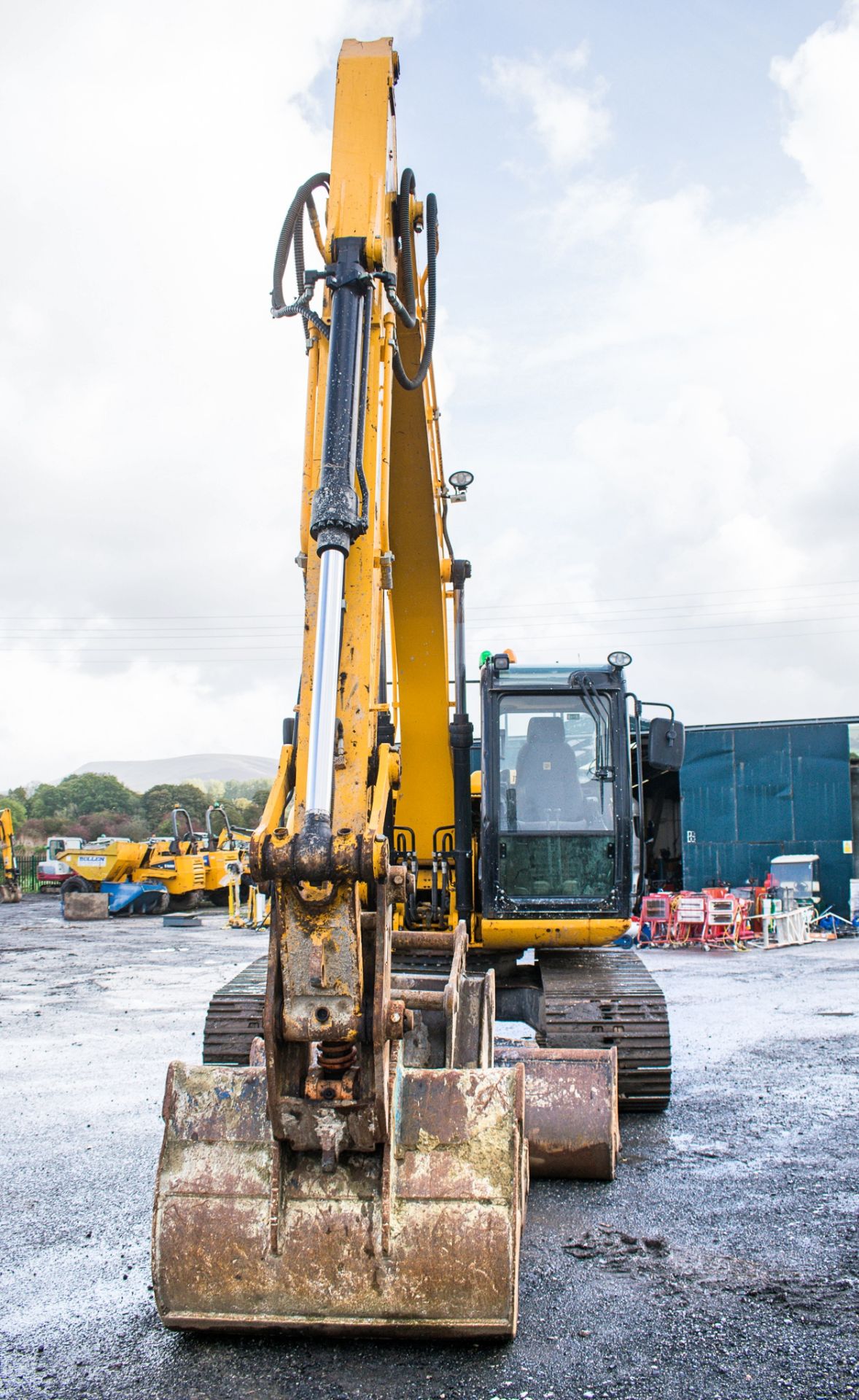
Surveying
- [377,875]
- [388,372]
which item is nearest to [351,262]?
[388,372]

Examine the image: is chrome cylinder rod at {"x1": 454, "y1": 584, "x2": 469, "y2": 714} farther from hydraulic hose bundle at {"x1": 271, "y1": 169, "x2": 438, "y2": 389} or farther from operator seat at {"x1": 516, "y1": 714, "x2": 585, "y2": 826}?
hydraulic hose bundle at {"x1": 271, "y1": 169, "x2": 438, "y2": 389}

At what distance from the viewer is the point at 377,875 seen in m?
3.17

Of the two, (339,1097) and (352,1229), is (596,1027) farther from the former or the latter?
(339,1097)

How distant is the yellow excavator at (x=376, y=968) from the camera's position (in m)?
3.26

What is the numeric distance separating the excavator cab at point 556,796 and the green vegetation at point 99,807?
118 feet

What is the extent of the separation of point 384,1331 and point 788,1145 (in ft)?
10.7

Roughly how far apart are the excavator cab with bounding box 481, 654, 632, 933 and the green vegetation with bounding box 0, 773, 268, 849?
36.1 m

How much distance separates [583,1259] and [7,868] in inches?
1146

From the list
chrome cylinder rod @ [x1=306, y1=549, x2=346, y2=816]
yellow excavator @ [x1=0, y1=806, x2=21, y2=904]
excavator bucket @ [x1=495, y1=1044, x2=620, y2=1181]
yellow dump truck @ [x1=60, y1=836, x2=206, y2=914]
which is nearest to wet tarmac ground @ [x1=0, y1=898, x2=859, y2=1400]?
excavator bucket @ [x1=495, y1=1044, x2=620, y2=1181]

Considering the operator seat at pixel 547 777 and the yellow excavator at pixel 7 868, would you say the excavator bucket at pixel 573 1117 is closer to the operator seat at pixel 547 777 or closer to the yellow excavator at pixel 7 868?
the operator seat at pixel 547 777

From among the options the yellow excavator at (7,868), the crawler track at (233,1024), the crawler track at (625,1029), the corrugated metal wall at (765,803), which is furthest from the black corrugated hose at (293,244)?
the yellow excavator at (7,868)

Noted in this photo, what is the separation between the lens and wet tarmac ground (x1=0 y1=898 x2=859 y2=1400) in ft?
10.6

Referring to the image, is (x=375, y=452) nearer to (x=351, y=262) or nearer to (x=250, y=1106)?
(x=351, y=262)

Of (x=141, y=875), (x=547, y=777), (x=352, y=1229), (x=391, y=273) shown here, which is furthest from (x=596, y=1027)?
(x=141, y=875)
